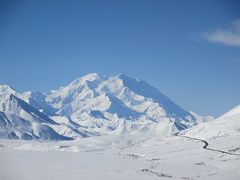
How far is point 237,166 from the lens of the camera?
153125 millimetres

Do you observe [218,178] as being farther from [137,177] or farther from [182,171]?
[137,177]

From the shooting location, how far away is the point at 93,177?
105m

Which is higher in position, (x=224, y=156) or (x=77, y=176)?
(x=224, y=156)

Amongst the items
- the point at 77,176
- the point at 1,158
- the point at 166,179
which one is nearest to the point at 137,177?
the point at 166,179

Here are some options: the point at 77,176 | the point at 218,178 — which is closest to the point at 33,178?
the point at 77,176

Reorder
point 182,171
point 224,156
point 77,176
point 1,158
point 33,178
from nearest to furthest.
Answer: point 33,178 < point 77,176 < point 1,158 < point 182,171 < point 224,156

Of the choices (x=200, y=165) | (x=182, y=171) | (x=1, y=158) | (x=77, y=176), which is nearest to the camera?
(x=77, y=176)

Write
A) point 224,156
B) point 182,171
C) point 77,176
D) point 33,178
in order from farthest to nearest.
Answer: point 224,156 → point 182,171 → point 77,176 → point 33,178

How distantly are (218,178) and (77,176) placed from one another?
4493 centimetres

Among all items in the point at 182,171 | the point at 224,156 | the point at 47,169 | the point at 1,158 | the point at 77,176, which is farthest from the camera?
the point at 224,156

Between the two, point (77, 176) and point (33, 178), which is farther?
point (77, 176)

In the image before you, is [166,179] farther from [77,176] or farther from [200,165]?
[200,165]

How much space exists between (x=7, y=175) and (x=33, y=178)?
17.3 feet

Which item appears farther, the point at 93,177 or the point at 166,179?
the point at 166,179
